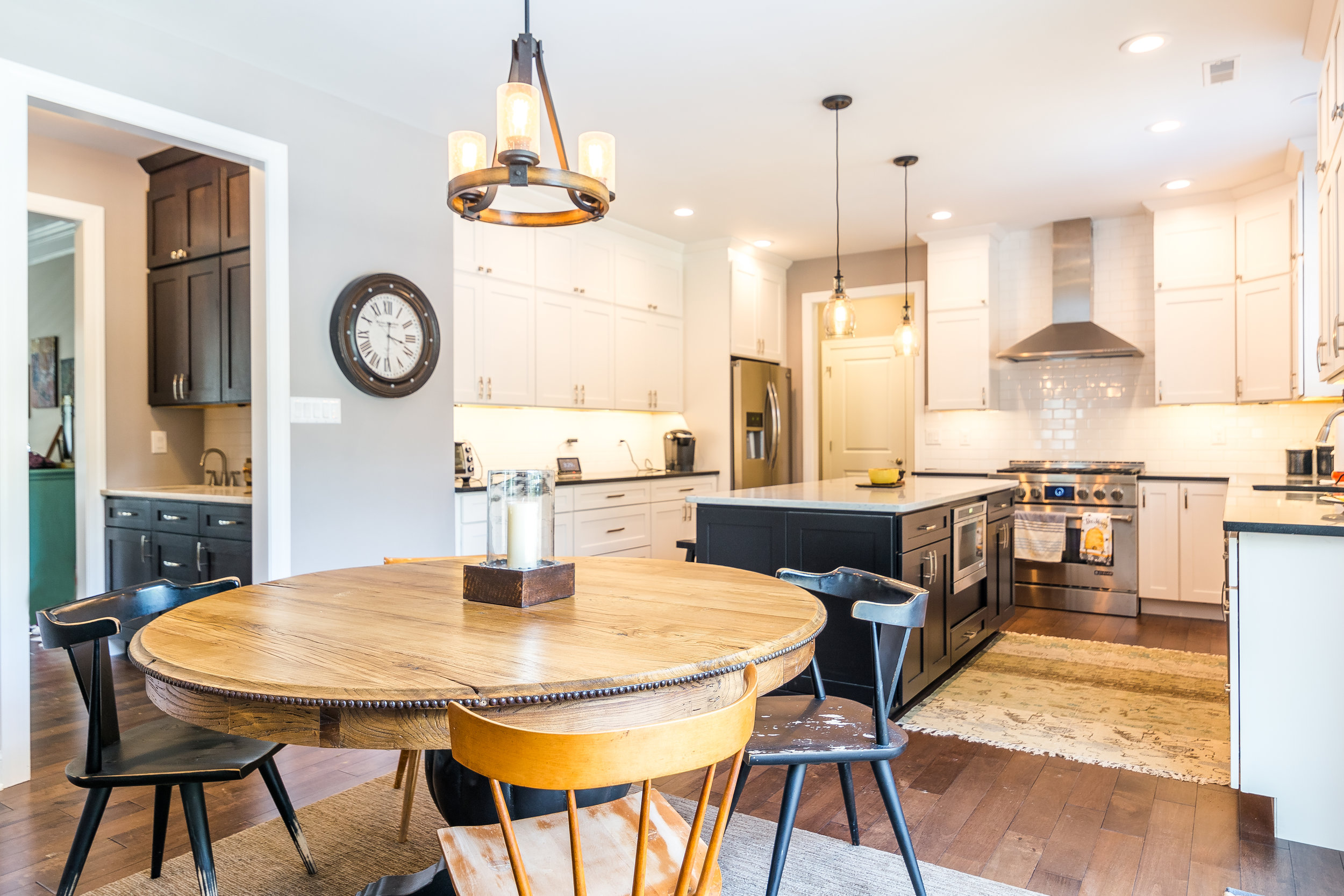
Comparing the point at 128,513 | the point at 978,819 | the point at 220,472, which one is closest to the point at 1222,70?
the point at 978,819

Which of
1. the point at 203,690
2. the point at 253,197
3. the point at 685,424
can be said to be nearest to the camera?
the point at 203,690

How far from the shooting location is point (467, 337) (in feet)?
15.2

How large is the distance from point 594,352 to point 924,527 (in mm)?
2967

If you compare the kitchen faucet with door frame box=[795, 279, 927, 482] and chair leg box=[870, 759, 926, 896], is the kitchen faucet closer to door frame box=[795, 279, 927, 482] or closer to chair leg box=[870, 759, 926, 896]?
chair leg box=[870, 759, 926, 896]

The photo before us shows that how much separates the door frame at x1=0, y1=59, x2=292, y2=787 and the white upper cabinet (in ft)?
11.8

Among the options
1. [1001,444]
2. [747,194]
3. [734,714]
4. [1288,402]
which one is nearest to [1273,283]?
[1288,402]

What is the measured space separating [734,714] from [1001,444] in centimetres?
564

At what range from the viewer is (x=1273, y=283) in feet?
15.6

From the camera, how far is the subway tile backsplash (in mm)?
5285

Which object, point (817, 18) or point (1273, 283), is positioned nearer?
point (817, 18)

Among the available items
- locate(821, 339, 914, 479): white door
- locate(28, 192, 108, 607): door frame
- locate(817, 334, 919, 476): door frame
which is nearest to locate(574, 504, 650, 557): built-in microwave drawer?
locate(817, 334, 919, 476): door frame

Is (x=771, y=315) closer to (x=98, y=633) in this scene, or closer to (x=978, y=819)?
(x=978, y=819)

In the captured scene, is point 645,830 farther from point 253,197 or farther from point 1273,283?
point 1273,283

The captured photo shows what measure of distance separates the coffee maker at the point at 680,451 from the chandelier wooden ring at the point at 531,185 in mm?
3865
